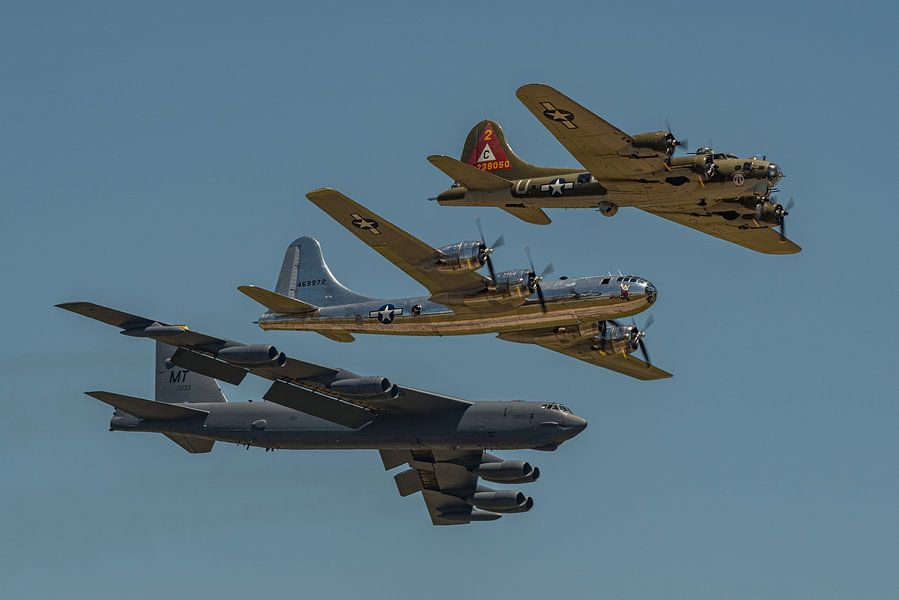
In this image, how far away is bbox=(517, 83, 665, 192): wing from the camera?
226ft

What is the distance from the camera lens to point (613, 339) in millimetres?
84000

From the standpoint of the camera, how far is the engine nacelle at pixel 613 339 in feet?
276

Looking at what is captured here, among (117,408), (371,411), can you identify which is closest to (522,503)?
(371,411)

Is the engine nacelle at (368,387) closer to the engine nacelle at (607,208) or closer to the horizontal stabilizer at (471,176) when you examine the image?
the horizontal stabilizer at (471,176)

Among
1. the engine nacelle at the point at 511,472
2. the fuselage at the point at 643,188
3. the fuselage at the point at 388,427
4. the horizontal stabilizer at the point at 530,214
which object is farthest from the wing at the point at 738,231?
the engine nacelle at the point at 511,472

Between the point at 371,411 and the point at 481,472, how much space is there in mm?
7845

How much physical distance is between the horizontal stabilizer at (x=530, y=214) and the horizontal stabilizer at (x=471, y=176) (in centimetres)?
133

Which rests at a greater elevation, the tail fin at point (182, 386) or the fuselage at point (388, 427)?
the tail fin at point (182, 386)

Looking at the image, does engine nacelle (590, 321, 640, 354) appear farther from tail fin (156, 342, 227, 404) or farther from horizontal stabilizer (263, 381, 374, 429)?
tail fin (156, 342, 227, 404)

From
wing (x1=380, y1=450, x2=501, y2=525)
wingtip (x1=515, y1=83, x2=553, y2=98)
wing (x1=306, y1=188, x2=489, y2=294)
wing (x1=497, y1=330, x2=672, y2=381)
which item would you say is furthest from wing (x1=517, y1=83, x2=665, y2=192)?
wing (x1=380, y1=450, x2=501, y2=525)

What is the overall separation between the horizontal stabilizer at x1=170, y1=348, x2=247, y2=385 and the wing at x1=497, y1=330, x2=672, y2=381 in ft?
45.1

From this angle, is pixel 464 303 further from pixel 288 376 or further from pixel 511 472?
pixel 511 472

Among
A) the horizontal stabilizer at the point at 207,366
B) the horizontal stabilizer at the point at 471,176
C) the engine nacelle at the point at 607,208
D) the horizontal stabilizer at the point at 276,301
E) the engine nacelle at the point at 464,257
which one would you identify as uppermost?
the horizontal stabilizer at the point at 471,176

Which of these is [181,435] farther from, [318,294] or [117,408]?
[318,294]
